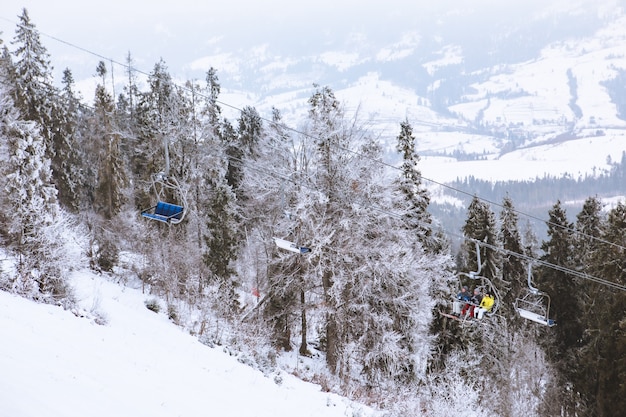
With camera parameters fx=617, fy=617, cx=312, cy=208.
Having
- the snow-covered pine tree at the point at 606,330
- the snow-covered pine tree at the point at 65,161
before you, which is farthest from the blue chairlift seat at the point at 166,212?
the snow-covered pine tree at the point at 65,161

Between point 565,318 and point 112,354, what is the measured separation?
106 ft

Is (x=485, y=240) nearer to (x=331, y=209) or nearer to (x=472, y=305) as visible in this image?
(x=331, y=209)

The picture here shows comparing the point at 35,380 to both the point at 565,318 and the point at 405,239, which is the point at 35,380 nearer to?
the point at 405,239

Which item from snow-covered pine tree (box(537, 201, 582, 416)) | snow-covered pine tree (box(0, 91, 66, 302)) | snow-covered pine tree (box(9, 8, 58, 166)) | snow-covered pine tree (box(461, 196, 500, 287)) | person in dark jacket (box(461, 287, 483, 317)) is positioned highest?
snow-covered pine tree (box(9, 8, 58, 166))

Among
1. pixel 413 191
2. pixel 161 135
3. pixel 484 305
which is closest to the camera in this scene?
pixel 484 305

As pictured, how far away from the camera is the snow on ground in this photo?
1162 centimetres

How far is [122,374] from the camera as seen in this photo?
14.7 m

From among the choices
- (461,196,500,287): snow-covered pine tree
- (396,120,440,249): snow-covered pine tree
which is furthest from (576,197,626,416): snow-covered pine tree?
(396,120,440,249): snow-covered pine tree

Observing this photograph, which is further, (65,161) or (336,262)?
(65,161)

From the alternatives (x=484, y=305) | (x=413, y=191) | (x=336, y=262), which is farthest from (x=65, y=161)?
(x=484, y=305)

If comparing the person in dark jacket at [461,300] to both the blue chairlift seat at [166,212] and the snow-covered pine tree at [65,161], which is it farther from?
the snow-covered pine tree at [65,161]

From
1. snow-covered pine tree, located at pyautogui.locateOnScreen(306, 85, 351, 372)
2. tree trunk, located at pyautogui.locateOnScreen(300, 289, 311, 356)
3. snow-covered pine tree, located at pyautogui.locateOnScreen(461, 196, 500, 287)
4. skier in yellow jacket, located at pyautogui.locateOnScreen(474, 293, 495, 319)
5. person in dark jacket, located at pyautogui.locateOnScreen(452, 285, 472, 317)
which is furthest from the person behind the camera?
snow-covered pine tree, located at pyautogui.locateOnScreen(461, 196, 500, 287)

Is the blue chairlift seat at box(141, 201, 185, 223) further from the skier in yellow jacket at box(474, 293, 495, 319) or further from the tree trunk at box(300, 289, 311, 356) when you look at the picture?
the tree trunk at box(300, 289, 311, 356)

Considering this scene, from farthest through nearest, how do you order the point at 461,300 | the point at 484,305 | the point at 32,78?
the point at 32,78 → the point at 461,300 → the point at 484,305
